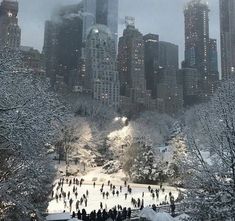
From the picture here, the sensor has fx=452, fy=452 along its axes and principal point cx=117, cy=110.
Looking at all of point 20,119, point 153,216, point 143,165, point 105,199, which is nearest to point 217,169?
point 20,119

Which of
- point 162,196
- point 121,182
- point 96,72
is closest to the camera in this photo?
point 162,196

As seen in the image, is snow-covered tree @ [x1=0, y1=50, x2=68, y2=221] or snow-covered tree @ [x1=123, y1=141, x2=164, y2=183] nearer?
snow-covered tree @ [x1=0, y1=50, x2=68, y2=221]

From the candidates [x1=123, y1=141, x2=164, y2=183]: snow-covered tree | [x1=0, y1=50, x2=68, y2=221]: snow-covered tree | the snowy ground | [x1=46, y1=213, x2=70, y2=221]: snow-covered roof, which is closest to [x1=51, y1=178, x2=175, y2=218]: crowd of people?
the snowy ground

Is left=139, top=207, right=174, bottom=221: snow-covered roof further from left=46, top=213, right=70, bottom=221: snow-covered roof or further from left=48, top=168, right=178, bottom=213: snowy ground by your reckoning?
left=48, top=168, right=178, bottom=213: snowy ground

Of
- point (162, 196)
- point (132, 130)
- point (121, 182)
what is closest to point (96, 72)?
point (132, 130)

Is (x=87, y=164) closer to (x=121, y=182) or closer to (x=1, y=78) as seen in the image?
(x=121, y=182)

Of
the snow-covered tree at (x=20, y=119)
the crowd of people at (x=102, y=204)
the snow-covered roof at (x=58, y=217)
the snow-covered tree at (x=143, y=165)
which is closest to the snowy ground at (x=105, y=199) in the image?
the crowd of people at (x=102, y=204)

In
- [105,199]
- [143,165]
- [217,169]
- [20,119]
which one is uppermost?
[143,165]

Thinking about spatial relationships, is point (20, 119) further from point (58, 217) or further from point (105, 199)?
point (105, 199)
